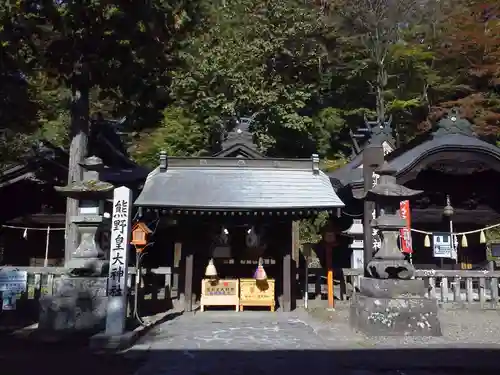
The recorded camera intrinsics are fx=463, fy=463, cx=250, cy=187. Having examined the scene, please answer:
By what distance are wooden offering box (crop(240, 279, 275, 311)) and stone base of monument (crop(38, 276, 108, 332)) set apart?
4732 mm

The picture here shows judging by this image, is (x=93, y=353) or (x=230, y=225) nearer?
(x=93, y=353)

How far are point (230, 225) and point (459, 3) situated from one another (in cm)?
2339

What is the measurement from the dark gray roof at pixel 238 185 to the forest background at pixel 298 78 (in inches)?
126

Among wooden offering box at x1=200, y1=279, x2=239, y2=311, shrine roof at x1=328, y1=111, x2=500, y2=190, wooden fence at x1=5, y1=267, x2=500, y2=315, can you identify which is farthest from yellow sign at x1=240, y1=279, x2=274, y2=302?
shrine roof at x1=328, y1=111, x2=500, y2=190

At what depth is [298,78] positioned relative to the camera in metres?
27.8

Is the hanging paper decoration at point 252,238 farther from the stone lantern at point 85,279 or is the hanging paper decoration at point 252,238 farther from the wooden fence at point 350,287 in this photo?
the stone lantern at point 85,279

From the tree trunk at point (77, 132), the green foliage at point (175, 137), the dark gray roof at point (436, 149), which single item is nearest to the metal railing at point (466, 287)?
the dark gray roof at point (436, 149)

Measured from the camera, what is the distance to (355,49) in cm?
3070

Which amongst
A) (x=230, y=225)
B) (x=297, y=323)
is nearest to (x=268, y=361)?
(x=297, y=323)

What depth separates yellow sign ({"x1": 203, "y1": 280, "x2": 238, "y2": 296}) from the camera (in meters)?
13.7

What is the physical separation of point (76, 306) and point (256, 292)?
5.52 m

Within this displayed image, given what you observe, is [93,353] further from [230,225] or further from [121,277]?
[230,225]

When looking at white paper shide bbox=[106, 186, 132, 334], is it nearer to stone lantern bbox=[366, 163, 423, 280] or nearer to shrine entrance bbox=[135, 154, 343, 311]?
shrine entrance bbox=[135, 154, 343, 311]

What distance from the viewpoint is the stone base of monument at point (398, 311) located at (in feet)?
31.7
